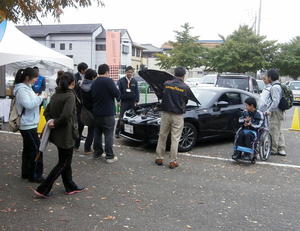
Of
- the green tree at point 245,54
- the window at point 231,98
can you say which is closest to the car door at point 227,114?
the window at point 231,98

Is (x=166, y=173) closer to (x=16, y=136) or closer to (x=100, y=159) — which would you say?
(x=100, y=159)

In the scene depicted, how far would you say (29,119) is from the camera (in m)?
5.12

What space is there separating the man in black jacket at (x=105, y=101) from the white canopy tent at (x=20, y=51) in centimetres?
265

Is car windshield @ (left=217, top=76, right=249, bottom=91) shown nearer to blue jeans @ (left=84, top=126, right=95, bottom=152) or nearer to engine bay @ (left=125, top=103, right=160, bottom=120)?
engine bay @ (left=125, top=103, right=160, bottom=120)

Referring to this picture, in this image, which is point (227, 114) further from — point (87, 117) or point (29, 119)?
point (29, 119)

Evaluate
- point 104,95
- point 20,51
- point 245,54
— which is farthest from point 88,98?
point 245,54

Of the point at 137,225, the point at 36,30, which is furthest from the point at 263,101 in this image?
A: the point at 36,30

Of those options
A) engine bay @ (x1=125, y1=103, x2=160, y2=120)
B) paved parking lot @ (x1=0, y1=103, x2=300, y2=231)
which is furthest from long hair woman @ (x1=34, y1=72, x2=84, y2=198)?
engine bay @ (x1=125, y1=103, x2=160, y2=120)

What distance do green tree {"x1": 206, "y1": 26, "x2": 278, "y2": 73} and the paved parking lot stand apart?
24086mm

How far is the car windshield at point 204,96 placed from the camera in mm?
8383

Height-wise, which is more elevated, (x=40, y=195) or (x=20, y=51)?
(x=20, y=51)

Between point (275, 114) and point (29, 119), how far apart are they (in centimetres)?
525

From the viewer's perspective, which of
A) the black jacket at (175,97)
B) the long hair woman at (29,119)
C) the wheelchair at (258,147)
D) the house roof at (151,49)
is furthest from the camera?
the house roof at (151,49)

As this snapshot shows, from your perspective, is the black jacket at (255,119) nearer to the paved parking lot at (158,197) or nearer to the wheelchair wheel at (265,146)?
the wheelchair wheel at (265,146)
